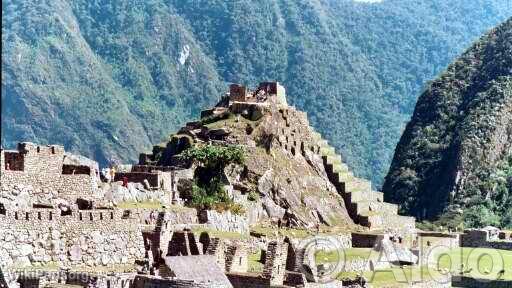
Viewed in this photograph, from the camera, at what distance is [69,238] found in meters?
42.7

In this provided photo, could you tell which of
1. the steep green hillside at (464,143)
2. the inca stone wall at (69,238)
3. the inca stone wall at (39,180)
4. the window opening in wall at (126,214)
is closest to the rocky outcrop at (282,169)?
the window opening in wall at (126,214)

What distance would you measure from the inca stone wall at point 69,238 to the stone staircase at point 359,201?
3134cm

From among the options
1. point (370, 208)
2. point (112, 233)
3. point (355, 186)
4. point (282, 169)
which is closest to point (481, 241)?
point (370, 208)

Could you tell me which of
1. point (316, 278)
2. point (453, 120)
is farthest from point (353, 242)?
point (453, 120)

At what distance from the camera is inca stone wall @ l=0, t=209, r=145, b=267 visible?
134 ft

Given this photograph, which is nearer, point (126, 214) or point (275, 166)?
point (126, 214)

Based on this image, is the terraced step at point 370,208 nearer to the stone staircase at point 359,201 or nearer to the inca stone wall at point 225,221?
the stone staircase at point 359,201

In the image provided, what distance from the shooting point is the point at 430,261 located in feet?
204

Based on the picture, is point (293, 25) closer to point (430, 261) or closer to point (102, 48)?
point (102, 48)

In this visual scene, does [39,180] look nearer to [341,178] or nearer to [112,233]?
[112,233]

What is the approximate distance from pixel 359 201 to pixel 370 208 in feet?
5.53

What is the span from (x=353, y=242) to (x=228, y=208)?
314 inches

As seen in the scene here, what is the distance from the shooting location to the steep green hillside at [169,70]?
138 meters

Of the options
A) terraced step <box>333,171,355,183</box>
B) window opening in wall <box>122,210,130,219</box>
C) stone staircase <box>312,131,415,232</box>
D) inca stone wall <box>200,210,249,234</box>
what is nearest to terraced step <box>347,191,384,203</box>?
stone staircase <box>312,131,415,232</box>
